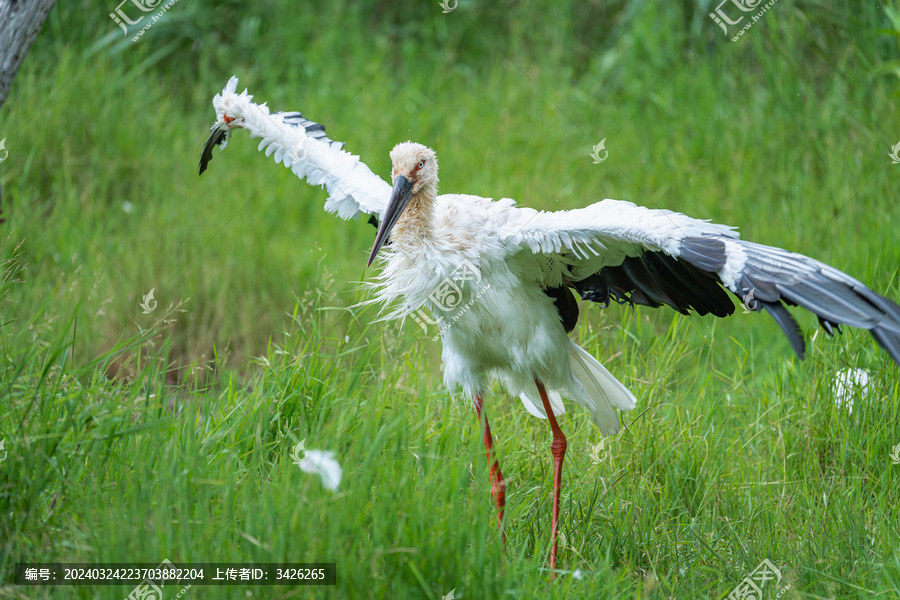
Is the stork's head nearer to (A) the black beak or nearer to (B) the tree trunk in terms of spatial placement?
(A) the black beak

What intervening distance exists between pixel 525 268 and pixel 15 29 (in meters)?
2.20

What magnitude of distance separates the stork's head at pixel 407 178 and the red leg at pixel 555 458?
100cm

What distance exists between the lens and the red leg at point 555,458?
3566 millimetres

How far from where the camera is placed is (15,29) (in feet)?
10.6

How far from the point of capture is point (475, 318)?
3783 mm

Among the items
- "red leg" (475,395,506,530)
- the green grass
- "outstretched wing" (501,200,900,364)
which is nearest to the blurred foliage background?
the green grass

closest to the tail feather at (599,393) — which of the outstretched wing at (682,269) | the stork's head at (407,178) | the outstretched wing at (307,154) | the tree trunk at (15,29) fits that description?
the outstretched wing at (682,269)

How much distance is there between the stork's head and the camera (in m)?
3.75

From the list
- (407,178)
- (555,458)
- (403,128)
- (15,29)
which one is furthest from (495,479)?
(403,128)

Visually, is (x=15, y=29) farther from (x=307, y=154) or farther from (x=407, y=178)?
(x=407, y=178)

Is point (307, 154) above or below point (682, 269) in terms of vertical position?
above

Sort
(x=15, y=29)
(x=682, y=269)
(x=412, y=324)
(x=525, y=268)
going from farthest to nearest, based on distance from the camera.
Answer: (x=412, y=324)
(x=525, y=268)
(x=682, y=269)
(x=15, y=29)

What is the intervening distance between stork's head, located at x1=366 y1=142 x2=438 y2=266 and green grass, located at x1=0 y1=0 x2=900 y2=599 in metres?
0.55

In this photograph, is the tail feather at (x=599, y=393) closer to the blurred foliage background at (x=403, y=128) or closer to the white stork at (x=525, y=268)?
the white stork at (x=525, y=268)
